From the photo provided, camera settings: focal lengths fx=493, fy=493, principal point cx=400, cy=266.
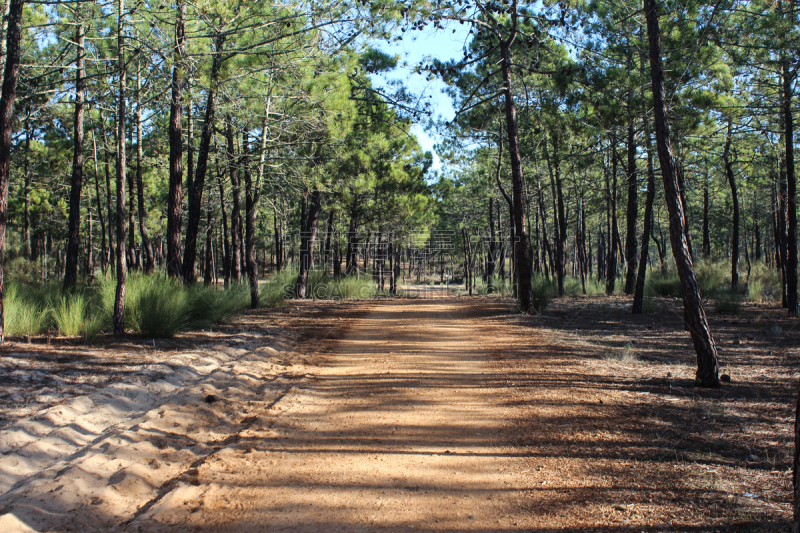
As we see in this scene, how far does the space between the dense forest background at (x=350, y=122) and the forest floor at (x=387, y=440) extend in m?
1.52

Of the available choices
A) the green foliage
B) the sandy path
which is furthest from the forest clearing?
the green foliage

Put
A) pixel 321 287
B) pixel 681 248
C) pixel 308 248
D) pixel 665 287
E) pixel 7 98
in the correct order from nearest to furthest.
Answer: pixel 681 248
pixel 7 98
pixel 665 287
pixel 308 248
pixel 321 287

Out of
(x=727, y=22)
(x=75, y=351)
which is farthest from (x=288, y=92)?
(x=727, y=22)

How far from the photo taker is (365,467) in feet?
12.1

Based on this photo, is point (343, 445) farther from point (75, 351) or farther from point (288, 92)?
point (288, 92)

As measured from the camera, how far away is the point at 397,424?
4645 millimetres

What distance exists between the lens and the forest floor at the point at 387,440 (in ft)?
9.85

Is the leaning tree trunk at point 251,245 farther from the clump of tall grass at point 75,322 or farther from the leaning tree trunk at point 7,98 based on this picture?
the leaning tree trunk at point 7,98

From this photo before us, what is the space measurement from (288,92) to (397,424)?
11.1m

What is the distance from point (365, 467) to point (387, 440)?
0.56m

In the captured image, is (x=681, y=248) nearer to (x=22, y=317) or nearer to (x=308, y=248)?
(x=22, y=317)

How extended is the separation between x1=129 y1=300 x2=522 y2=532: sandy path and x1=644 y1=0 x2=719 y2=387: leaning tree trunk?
2586 mm

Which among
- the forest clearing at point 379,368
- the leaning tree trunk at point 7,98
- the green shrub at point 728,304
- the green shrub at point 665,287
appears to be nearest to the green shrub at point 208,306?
the forest clearing at point 379,368

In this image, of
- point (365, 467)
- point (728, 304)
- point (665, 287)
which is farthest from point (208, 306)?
point (665, 287)
